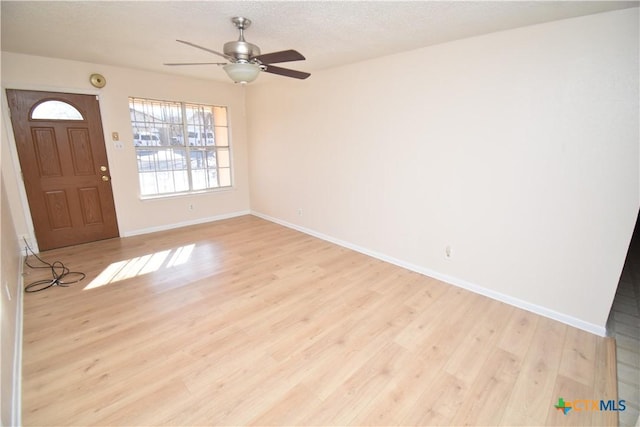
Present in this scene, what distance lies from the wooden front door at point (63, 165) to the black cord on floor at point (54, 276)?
47 centimetres

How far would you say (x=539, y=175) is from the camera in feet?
8.09

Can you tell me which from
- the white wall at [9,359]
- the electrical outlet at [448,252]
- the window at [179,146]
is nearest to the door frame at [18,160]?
the window at [179,146]

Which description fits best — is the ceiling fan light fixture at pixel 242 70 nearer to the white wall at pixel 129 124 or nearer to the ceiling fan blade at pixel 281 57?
the ceiling fan blade at pixel 281 57

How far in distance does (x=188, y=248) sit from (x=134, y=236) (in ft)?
3.77

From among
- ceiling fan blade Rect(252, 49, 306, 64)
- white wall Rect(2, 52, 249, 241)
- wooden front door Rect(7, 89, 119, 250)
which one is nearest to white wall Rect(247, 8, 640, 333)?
ceiling fan blade Rect(252, 49, 306, 64)

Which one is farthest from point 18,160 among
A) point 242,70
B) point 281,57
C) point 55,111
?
point 281,57

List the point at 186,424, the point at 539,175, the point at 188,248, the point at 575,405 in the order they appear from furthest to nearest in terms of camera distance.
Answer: the point at 188,248, the point at 539,175, the point at 575,405, the point at 186,424

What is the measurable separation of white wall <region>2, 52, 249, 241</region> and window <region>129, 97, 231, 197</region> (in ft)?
0.51

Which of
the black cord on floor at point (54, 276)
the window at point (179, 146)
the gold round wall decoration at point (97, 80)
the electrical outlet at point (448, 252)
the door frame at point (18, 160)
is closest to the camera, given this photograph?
the black cord on floor at point (54, 276)

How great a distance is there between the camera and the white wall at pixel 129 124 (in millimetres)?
3533

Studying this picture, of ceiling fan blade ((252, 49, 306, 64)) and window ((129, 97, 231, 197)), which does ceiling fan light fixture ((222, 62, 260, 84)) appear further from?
window ((129, 97, 231, 197))

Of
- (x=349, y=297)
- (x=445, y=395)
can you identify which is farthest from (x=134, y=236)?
(x=445, y=395)

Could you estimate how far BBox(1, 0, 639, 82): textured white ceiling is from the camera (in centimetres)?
207

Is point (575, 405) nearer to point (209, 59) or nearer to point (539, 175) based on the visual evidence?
point (539, 175)
